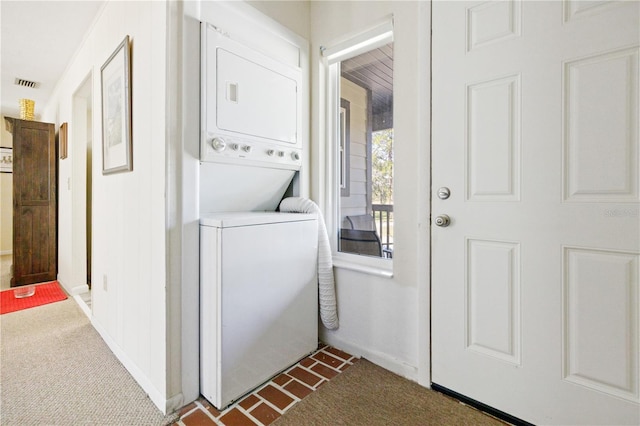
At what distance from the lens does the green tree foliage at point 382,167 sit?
6.09 feet

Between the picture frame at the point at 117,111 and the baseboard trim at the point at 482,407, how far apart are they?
206cm

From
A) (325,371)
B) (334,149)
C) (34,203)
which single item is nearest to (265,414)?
(325,371)

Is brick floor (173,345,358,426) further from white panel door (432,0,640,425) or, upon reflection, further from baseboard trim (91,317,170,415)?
white panel door (432,0,640,425)

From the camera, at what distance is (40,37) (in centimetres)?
245

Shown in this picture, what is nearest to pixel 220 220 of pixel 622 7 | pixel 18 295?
pixel 622 7

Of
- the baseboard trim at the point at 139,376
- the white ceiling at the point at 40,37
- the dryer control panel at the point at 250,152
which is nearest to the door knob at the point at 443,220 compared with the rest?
the dryer control panel at the point at 250,152

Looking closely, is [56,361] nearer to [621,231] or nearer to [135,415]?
[135,415]

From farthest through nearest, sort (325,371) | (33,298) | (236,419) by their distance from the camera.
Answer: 1. (33,298)
2. (325,371)
3. (236,419)

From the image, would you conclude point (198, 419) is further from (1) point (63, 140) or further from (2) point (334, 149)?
(1) point (63, 140)

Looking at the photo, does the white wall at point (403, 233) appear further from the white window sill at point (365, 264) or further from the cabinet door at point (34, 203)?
the cabinet door at point (34, 203)

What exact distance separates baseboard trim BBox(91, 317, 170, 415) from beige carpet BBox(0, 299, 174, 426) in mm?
24

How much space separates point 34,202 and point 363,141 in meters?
3.89

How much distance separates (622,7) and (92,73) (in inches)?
126

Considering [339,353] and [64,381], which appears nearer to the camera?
[64,381]
